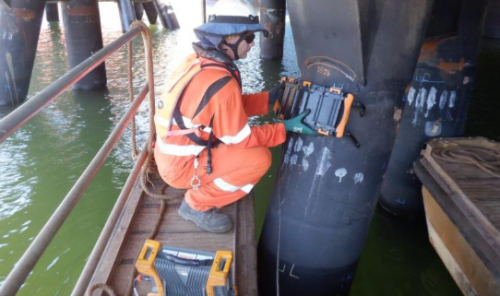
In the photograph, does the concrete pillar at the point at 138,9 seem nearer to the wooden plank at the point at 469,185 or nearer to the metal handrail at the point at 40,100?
the wooden plank at the point at 469,185

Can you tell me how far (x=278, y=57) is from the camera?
12031 millimetres

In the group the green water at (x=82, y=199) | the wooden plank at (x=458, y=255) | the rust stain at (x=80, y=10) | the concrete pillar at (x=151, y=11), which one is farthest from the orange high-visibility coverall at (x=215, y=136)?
the concrete pillar at (x=151, y=11)

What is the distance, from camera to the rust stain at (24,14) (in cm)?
677

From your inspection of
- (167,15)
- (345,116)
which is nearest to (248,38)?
(345,116)

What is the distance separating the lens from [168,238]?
264cm

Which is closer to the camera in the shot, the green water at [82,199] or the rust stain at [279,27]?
the green water at [82,199]

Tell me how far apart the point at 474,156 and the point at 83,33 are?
760cm

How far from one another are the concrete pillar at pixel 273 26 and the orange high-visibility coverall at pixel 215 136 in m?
9.18

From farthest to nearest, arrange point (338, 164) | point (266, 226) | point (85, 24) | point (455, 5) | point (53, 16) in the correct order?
point (53, 16) < point (85, 24) < point (455, 5) < point (266, 226) < point (338, 164)

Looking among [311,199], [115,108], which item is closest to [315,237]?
[311,199]

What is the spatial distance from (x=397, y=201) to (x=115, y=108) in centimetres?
539

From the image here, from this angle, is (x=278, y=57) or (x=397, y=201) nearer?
(x=397, y=201)

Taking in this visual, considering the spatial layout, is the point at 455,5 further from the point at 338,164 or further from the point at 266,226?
the point at 266,226

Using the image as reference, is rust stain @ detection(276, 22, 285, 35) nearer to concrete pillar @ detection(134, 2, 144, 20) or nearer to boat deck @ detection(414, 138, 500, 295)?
boat deck @ detection(414, 138, 500, 295)
